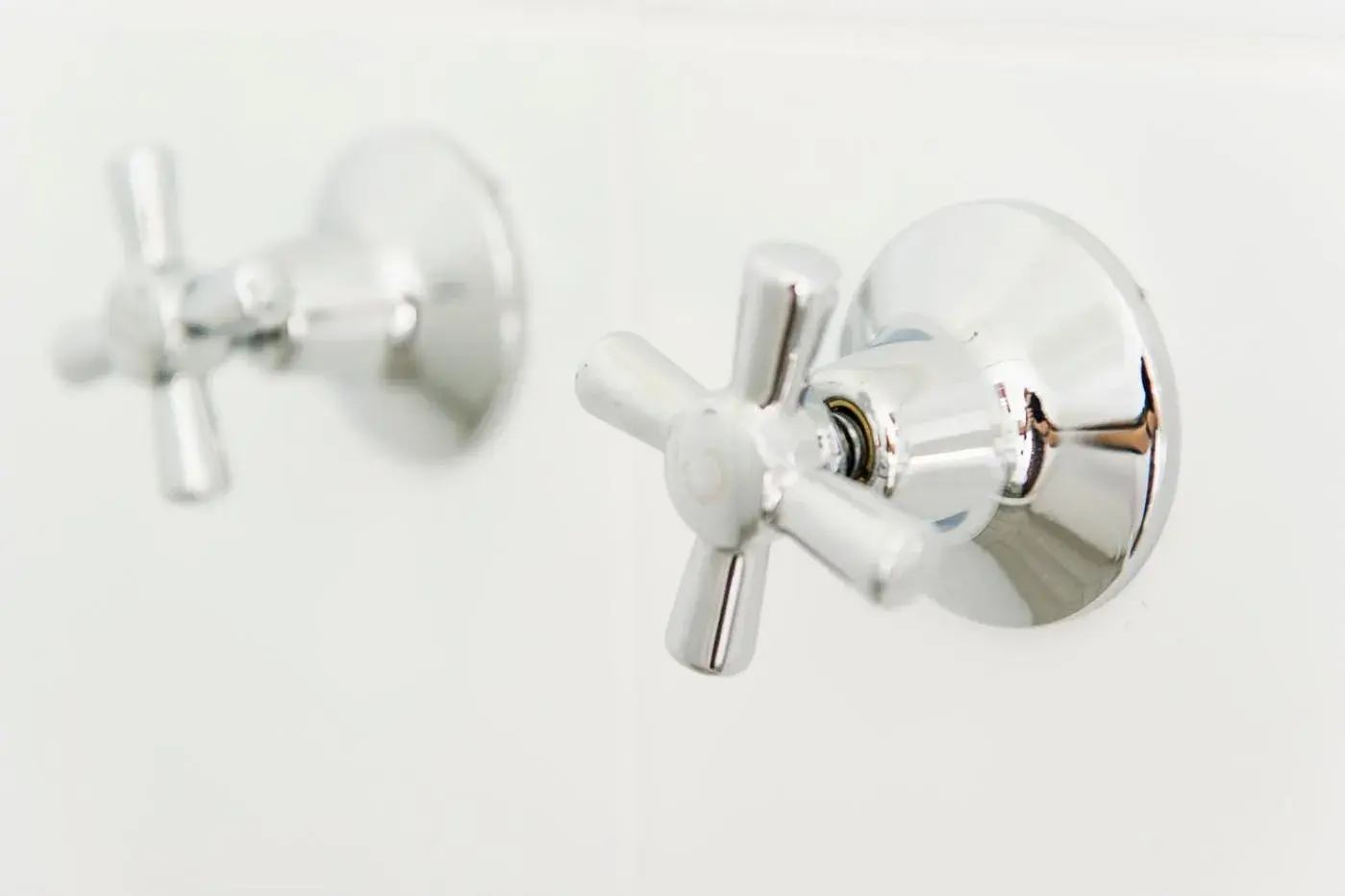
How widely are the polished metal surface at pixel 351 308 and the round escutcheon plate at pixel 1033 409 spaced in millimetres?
144

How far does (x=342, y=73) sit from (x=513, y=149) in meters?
0.06

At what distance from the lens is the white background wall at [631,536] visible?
25 centimetres

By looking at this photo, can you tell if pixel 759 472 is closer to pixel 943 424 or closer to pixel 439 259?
pixel 943 424

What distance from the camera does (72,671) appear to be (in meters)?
0.42

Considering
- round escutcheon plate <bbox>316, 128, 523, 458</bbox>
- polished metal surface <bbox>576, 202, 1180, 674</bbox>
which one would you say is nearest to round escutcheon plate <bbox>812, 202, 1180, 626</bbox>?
polished metal surface <bbox>576, 202, 1180, 674</bbox>

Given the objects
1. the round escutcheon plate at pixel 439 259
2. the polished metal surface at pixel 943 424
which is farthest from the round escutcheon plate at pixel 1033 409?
the round escutcheon plate at pixel 439 259

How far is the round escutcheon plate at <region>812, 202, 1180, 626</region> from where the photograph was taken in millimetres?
250

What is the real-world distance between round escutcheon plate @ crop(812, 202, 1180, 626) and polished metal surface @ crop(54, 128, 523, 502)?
0.47ft

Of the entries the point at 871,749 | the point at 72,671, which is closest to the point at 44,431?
the point at 72,671

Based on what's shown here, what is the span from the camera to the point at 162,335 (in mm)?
312

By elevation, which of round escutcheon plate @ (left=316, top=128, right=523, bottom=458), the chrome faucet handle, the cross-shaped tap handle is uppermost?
round escutcheon plate @ (left=316, top=128, right=523, bottom=458)

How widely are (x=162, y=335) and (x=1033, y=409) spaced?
→ 20 cm

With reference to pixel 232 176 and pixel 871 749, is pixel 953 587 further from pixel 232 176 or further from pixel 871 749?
pixel 232 176

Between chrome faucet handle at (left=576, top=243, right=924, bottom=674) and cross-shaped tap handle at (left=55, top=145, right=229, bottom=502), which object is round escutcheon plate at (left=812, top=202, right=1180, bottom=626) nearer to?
chrome faucet handle at (left=576, top=243, right=924, bottom=674)
